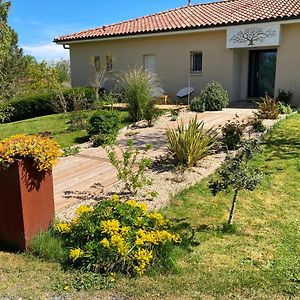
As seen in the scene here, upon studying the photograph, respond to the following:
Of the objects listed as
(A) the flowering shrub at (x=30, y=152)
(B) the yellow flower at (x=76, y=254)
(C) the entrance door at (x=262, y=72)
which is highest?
(C) the entrance door at (x=262, y=72)

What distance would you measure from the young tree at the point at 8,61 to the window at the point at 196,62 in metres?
8.31

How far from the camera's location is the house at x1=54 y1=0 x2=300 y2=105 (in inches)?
576

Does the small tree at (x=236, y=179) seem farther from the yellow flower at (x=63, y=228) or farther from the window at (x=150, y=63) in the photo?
the window at (x=150, y=63)

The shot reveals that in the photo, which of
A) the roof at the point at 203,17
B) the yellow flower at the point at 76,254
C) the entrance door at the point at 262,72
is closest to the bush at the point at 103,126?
the yellow flower at the point at 76,254

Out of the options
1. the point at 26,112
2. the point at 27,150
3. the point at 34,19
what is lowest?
the point at 26,112

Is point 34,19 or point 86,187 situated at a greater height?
point 34,19

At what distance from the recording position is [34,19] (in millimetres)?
20031

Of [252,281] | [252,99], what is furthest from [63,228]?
[252,99]

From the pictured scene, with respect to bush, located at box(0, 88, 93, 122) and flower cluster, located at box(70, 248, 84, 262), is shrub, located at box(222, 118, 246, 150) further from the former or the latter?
bush, located at box(0, 88, 93, 122)

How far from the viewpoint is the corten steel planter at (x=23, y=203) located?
3658mm

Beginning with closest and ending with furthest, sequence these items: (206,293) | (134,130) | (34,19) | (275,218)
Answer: (206,293) → (275,218) → (134,130) → (34,19)

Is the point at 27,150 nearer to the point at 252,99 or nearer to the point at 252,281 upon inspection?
the point at 252,281

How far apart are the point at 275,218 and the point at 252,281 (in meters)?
1.50

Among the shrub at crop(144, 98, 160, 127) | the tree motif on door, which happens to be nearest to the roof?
the tree motif on door
